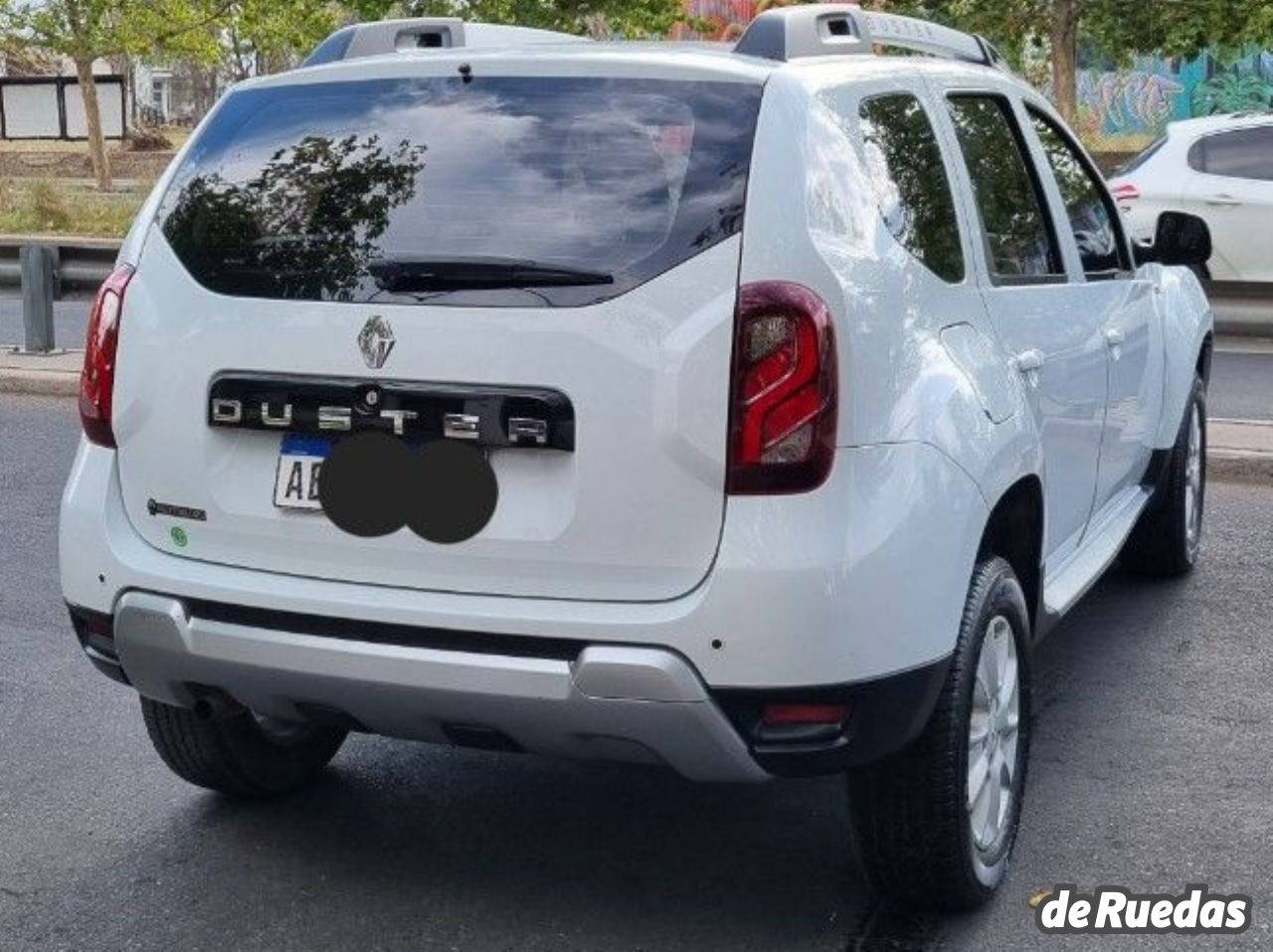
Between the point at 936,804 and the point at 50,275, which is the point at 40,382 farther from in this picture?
the point at 936,804

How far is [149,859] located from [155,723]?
324mm

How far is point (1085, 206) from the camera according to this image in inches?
226

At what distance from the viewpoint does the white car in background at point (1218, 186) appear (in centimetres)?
1532

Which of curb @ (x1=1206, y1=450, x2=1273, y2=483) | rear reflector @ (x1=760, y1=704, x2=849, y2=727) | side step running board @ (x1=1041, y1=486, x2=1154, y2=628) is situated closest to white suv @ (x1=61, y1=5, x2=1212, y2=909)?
rear reflector @ (x1=760, y1=704, x2=849, y2=727)

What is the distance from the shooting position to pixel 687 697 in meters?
3.62

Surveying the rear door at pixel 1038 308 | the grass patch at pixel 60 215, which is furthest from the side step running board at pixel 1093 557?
the grass patch at pixel 60 215

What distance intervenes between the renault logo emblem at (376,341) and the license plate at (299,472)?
195 millimetres

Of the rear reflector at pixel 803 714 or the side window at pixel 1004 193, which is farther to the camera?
the side window at pixel 1004 193

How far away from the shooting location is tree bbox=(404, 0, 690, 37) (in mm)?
29016

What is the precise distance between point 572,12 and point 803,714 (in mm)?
27008

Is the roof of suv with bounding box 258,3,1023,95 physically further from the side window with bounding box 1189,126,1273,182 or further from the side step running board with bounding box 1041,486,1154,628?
the side window with bounding box 1189,126,1273,182

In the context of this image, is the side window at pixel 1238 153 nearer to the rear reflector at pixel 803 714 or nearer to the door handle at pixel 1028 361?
the door handle at pixel 1028 361

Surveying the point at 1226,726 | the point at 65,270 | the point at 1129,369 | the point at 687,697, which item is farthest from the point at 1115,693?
the point at 65,270

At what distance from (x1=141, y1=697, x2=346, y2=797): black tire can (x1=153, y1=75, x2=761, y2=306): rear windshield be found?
113 cm
